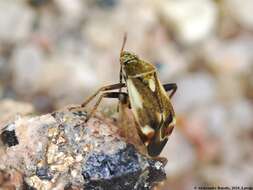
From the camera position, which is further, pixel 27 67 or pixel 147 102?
pixel 27 67

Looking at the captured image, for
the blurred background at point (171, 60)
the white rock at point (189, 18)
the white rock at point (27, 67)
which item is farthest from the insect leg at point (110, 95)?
the white rock at point (189, 18)

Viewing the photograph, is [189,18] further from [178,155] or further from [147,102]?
[147,102]

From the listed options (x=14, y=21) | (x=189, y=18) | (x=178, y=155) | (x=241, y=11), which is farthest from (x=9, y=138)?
(x=241, y=11)

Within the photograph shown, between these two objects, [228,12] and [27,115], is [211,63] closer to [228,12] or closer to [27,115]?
[228,12]

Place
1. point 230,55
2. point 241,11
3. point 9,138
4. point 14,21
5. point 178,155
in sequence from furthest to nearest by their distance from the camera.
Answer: point 241,11 → point 230,55 → point 14,21 → point 178,155 → point 9,138

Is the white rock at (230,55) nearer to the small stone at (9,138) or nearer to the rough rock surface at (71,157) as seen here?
the rough rock surface at (71,157)

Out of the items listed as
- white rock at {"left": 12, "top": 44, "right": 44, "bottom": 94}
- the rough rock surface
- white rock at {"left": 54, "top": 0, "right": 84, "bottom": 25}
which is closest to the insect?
the rough rock surface
